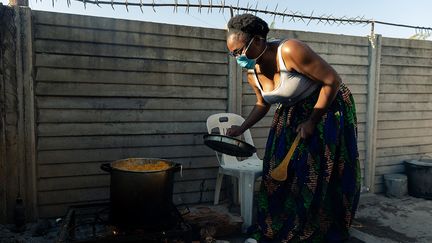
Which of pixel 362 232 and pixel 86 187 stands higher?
pixel 86 187

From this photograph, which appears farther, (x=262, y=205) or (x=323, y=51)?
(x=323, y=51)

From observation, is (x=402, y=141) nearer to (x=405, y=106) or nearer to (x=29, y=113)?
(x=405, y=106)

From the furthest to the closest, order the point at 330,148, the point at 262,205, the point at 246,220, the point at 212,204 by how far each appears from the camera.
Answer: the point at 212,204, the point at 246,220, the point at 262,205, the point at 330,148

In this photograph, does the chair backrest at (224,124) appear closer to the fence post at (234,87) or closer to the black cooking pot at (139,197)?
the fence post at (234,87)

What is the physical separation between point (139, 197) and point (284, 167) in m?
1.13

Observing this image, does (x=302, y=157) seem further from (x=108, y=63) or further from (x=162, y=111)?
(x=108, y=63)

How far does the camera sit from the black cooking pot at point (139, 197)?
2.68 m

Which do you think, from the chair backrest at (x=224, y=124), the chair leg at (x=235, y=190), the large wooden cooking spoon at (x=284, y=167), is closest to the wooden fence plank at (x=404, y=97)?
the chair backrest at (x=224, y=124)

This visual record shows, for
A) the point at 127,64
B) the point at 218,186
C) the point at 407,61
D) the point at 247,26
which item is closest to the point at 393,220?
the point at 218,186

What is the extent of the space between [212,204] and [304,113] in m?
2.04

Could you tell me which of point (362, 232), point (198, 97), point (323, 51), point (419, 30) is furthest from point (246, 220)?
point (419, 30)

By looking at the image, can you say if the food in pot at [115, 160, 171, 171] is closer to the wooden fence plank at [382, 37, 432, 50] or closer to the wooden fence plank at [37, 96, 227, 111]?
the wooden fence plank at [37, 96, 227, 111]

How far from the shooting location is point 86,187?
381cm

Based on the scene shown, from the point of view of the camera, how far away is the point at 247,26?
2529 mm
